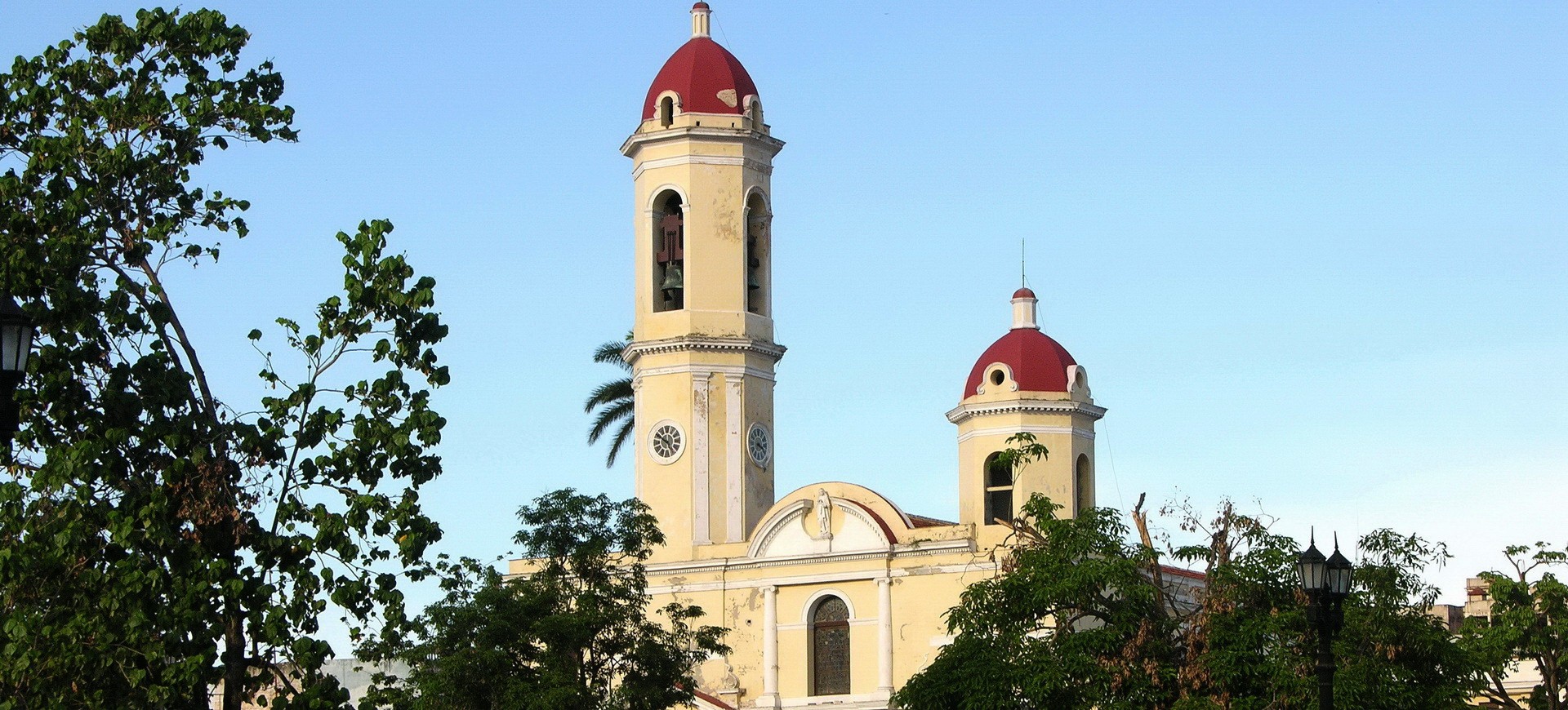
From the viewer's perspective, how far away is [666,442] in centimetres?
4641

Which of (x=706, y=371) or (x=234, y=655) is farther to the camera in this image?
(x=706, y=371)

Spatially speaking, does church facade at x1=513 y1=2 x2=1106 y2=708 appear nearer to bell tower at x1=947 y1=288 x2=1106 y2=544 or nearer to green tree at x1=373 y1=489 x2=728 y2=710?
bell tower at x1=947 y1=288 x2=1106 y2=544

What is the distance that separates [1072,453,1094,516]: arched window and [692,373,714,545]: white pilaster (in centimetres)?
709

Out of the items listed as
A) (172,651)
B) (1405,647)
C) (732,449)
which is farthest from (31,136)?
(732,449)

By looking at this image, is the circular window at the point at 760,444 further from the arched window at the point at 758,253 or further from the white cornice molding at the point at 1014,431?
the white cornice molding at the point at 1014,431

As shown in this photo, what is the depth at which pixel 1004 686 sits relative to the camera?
30.6 meters

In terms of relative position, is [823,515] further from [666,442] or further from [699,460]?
[666,442]

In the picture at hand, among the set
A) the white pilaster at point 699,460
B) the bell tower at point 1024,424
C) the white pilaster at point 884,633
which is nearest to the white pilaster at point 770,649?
the white pilaster at point 699,460

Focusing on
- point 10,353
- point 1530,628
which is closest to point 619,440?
point 1530,628

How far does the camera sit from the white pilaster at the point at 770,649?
149 ft

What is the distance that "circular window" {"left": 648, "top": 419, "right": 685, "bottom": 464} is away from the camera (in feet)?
152

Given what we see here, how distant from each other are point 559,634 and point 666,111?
16.5 metres

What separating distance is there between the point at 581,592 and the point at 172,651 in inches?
628

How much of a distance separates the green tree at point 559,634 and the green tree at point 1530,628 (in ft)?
41.2
